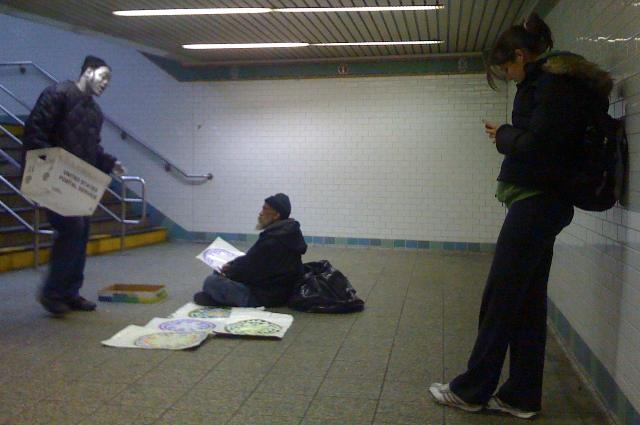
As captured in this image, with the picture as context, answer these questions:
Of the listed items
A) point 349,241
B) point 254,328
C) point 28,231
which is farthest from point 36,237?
point 349,241

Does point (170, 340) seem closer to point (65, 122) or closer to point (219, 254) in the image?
point (219, 254)

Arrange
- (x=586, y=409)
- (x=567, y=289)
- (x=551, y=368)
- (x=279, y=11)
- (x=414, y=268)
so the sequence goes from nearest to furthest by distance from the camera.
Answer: (x=586, y=409) → (x=551, y=368) → (x=567, y=289) → (x=279, y=11) → (x=414, y=268)

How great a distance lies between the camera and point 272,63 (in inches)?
372

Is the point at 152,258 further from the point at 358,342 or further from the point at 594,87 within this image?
the point at 594,87

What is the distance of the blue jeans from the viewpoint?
502 centimetres

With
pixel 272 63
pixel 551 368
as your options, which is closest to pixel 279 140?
pixel 272 63

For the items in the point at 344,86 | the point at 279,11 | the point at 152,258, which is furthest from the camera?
the point at 344,86

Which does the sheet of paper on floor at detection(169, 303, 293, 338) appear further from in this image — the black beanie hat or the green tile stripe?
the green tile stripe

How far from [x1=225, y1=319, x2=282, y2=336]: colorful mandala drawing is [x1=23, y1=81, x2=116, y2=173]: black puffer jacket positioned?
1.81 metres

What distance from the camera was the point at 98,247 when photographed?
27.0 ft

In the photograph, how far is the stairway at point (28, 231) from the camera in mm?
6902

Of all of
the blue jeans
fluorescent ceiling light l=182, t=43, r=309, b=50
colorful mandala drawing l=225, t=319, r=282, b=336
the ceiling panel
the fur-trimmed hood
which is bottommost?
colorful mandala drawing l=225, t=319, r=282, b=336

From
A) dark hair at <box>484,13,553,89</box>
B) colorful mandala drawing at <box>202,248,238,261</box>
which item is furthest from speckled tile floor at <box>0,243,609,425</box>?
dark hair at <box>484,13,553,89</box>

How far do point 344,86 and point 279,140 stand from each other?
52.2 inches
